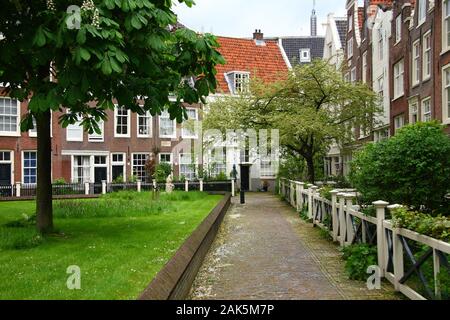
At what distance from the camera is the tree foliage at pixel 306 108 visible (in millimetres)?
24797

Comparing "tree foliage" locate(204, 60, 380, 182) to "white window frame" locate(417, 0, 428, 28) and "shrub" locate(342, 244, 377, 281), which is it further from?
"shrub" locate(342, 244, 377, 281)

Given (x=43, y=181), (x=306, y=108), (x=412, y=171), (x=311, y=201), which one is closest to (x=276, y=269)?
(x=412, y=171)

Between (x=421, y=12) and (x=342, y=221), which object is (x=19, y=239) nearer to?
(x=342, y=221)

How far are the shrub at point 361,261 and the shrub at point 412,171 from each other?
195 centimetres

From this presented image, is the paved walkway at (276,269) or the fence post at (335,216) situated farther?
the fence post at (335,216)

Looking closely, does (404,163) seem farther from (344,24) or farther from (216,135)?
(344,24)

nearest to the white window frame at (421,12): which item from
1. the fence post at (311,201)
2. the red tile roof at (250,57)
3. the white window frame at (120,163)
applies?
the fence post at (311,201)

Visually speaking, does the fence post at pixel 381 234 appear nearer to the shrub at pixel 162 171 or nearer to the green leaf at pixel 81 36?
the green leaf at pixel 81 36

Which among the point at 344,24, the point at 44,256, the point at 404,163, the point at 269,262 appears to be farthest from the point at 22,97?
the point at 344,24

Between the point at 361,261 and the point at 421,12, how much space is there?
19.7 metres

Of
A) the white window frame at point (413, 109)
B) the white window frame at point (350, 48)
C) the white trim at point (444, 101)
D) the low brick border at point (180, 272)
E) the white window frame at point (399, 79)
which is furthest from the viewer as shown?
the white window frame at point (350, 48)

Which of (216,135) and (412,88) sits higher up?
(412,88)
